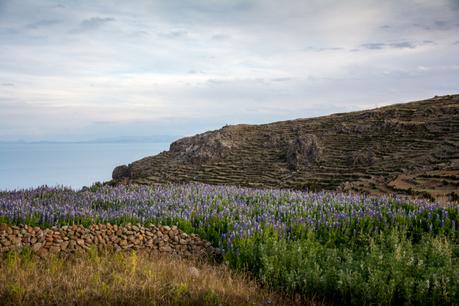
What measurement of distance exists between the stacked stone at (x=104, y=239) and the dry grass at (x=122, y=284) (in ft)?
1.42

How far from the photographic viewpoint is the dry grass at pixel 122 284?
17.8 ft

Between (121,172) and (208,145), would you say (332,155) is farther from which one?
(121,172)

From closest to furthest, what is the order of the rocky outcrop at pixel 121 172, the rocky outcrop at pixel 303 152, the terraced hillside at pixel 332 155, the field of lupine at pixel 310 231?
the field of lupine at pixel 310 231, the terraced hillside at pixel 332 155, the rocky outcrop at pixel 303 152, the rocky outcrop at pixel 121 172

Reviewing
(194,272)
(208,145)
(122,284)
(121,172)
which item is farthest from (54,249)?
(121,172)

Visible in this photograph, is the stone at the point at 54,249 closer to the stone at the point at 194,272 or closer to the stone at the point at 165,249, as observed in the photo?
the stone at the point at 165,249

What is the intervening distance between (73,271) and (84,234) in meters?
1.51

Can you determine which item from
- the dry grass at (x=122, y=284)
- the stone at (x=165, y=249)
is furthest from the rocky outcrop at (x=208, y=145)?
the dry grass at (x=122, y=284)

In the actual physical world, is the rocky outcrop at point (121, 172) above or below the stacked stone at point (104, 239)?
above

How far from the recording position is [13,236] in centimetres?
732

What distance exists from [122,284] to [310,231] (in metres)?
3.54

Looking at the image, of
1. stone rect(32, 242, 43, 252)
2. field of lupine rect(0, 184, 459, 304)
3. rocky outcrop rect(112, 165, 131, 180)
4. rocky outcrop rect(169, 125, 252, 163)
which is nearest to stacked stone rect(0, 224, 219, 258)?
stone rect(32, 242, 43, 252)

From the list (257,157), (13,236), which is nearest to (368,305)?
(13,236)

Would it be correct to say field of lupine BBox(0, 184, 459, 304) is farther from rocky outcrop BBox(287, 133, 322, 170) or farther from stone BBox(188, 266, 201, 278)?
rocky outcrop BBox(287, 133, 322, 170)

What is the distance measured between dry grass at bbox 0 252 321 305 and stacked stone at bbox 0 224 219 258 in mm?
432
